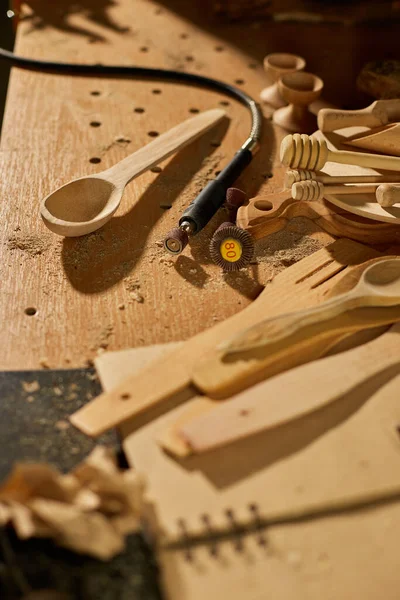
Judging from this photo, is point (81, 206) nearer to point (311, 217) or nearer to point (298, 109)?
point (311, 217)

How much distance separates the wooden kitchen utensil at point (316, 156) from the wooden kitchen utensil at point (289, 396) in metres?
0.32

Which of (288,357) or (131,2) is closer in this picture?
(288,357)

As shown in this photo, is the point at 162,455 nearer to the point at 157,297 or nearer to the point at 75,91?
the point at 157,297

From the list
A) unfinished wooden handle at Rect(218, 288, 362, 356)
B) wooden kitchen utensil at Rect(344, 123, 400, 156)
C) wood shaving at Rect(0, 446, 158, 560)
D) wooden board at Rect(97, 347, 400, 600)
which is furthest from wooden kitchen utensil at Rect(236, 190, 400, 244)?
wood shaving at Rect(0, 446, 158, 560)

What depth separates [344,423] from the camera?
77 cm

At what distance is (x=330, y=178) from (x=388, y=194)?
10 centimetres

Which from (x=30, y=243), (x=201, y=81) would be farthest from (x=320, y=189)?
(x=201, y=81)

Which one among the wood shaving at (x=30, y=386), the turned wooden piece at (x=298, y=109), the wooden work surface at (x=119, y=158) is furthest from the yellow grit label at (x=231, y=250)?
the turned wooden piece at (x=298, y=109)

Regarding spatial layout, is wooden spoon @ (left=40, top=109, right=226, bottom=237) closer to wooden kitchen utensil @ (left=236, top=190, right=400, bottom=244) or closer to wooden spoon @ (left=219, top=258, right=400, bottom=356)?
wooden kitchen utensil @ (left=236, top=190, right=400, bottom=244)

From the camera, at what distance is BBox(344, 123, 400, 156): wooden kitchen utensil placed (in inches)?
44.3

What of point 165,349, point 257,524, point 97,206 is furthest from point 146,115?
point 257,524

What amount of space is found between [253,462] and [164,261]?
0.42m

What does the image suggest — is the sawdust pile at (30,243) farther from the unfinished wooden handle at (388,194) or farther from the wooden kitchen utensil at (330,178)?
the unfinished wooden handle at (388,194)

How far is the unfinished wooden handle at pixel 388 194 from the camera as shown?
3.33 ft
